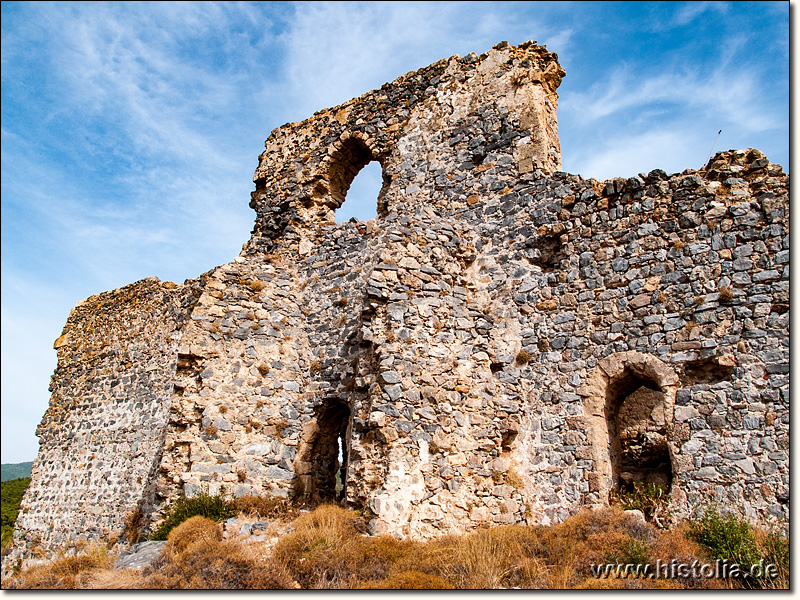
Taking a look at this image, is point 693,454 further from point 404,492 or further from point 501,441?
point 404,492

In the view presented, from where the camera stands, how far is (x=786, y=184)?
8.38m

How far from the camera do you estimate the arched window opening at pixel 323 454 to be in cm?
1060

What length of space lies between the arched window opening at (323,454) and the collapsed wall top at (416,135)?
3.97 metres

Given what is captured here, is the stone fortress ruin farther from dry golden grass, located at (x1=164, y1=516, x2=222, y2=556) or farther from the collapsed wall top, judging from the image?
dry golden grass, located at (x1=164, y1=516, x2=222, y2=556)

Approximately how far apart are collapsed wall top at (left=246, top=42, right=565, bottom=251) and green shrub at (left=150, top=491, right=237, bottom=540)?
18.2 feet

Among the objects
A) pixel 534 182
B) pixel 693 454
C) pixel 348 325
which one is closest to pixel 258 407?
pixel 348 325

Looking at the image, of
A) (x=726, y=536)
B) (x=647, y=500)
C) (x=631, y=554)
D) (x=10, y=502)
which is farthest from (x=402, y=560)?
(x=10, y=502)

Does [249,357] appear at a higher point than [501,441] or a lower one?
higher

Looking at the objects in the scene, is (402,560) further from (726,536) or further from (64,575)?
(64,575)

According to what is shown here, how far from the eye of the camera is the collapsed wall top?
11.5m

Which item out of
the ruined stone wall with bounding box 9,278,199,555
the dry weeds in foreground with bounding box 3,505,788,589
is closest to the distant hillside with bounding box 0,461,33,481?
the ruined stone wall with bounding box 9,278,199,555

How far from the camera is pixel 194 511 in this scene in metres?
9.35

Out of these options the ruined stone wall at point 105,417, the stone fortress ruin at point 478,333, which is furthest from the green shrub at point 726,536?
the ruined stone wall at point 105,417

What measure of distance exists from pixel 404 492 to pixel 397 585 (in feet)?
7.12
